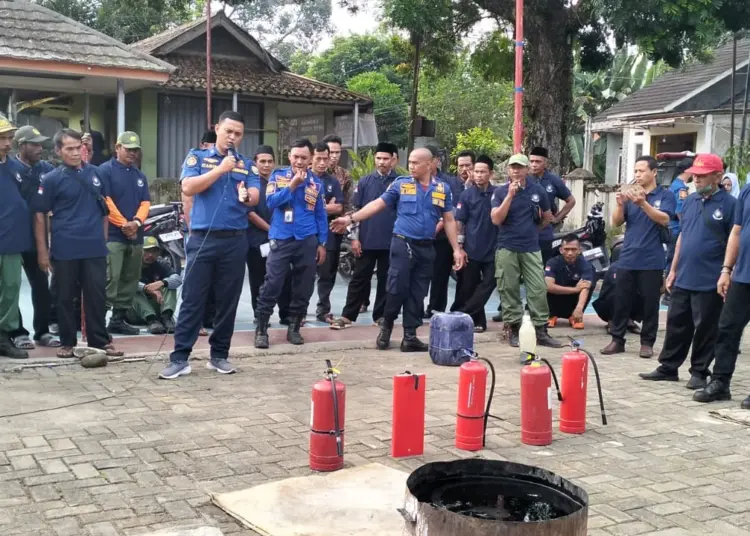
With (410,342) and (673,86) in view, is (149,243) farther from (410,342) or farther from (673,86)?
(673,86)

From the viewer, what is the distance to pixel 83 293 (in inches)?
287

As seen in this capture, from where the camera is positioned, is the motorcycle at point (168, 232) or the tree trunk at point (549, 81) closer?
the motorcycle at point (168, 232)

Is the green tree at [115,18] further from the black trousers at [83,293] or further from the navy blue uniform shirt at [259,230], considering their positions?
the black trousers at [83,293]

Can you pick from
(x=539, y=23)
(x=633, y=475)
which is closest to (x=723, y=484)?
(x=633, y=475)

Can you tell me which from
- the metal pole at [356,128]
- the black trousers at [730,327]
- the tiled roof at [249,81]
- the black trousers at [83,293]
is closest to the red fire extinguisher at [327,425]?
the black trousers at [83,293]

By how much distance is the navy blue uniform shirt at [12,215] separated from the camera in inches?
279

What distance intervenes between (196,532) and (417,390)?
5.57 feet

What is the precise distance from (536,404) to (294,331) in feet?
11.8

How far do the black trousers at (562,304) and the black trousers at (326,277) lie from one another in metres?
2.55

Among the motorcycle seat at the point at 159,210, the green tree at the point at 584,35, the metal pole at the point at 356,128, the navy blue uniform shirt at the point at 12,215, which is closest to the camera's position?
the navy blue uniform shirt at the point at 12,215

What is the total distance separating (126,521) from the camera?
3967mm

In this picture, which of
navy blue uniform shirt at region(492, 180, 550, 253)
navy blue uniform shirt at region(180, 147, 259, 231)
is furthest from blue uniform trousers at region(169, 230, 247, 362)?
navy blue uniform shirt at region(492, 180, 550, 253)

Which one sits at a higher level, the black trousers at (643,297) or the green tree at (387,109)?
the green tree at (387,109)

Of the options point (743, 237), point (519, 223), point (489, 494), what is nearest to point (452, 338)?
point (519, 223)
